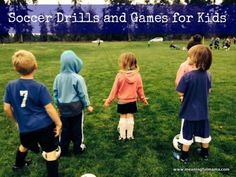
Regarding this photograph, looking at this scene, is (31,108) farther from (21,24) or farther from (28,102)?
(21,24)

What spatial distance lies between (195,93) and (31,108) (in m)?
2.67

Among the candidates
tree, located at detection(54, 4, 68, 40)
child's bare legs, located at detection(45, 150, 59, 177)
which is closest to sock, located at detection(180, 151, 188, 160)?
child's bare legs, located at detection(45, 150, 59, 177)

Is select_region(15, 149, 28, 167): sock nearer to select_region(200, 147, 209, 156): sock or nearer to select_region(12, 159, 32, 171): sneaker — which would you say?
select_region(12, 159, 32, 171): sneaker

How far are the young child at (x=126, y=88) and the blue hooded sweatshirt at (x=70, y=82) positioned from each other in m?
0.91

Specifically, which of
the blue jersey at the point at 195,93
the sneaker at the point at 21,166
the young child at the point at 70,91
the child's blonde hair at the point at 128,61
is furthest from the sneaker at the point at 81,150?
the blue jersey at the point at 195,93

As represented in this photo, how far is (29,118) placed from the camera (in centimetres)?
445

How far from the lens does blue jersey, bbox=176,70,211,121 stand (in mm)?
5191

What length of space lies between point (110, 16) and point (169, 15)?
17.4 meters

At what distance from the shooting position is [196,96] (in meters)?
5.25

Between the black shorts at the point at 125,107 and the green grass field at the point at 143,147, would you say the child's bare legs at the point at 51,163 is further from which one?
the black shorts at the point at 125,107

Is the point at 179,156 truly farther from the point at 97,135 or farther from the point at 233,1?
the point at 233,1

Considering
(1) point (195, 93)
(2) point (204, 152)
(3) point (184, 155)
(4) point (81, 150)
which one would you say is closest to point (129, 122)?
(4) point (81, 150)

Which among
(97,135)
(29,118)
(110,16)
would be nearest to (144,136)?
(97,135)

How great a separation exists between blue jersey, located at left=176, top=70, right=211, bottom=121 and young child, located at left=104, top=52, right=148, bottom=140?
1.19m
